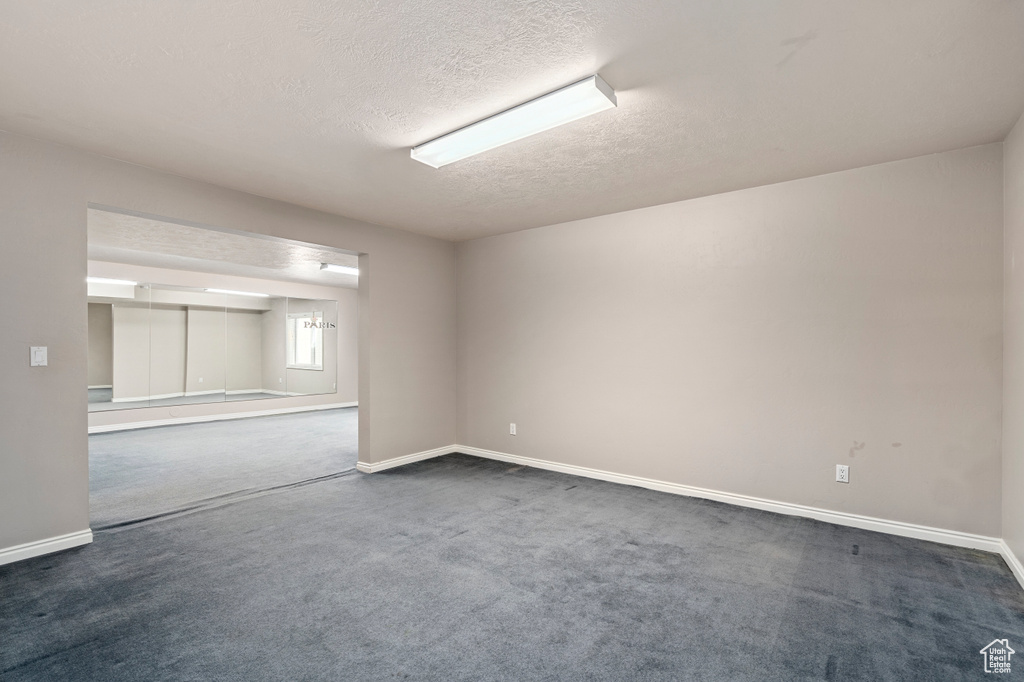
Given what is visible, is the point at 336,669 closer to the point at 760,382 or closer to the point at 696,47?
the point at 696,47

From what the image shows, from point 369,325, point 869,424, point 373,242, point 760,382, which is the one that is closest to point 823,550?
point 869,424

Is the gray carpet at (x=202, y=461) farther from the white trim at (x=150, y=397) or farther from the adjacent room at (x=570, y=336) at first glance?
the white trim at (x=150, y=397)

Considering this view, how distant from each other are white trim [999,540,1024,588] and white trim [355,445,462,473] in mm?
4507

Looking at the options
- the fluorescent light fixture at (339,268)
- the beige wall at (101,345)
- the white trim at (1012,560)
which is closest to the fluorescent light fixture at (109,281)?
the beige wall at (101,345)

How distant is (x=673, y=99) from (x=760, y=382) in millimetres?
2268

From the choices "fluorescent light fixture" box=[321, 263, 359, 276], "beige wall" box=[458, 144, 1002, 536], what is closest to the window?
"fluorescent light fixture" box=[321, 263, 359, 276]

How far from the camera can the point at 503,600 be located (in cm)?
237

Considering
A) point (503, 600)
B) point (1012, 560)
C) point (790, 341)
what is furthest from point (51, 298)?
point (1012, 560)

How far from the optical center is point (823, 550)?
9.61 ft

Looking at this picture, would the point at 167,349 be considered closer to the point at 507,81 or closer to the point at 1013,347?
the point at 507,81

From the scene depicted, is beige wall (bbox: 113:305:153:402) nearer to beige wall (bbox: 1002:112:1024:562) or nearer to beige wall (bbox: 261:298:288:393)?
beige wall (bbox: 261:298:288:393)

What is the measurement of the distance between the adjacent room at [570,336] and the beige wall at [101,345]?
3.05 meters

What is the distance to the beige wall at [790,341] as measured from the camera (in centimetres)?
300

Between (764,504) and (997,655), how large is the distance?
1.71m
